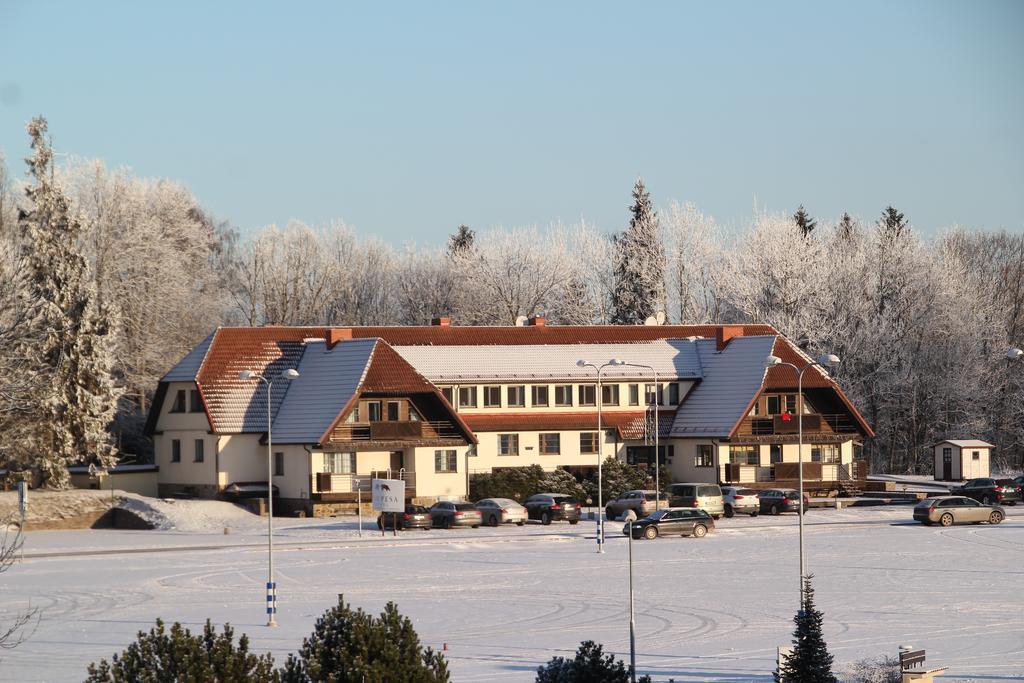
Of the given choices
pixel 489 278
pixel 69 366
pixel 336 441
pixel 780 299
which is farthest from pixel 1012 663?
pixel 489 278

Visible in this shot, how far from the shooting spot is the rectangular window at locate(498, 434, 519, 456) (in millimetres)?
77750

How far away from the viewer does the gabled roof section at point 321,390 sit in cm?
7169

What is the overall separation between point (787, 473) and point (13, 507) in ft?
127

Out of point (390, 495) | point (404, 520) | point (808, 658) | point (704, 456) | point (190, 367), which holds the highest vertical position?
point (190, 367)

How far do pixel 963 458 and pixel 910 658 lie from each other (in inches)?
2356

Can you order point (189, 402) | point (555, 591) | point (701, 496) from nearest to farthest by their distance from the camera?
point (555, 591) → point (701, 496) → point (189, 402)

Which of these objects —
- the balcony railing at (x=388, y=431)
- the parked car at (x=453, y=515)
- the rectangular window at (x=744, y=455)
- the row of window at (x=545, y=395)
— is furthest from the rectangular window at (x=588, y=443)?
the parked car at (x=453, y=515)

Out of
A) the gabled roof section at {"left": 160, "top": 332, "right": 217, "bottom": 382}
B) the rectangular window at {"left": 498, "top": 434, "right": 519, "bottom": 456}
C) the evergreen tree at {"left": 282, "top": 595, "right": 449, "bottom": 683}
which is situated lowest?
the evergreen tree at {"left": 282, "top": 595, "right": 449, "bottom": 683}

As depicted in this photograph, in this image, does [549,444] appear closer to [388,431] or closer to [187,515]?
[388,431]

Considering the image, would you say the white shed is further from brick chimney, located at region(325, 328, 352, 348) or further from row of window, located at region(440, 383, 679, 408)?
brick chimney, located at region(325, 328, 352, 348)

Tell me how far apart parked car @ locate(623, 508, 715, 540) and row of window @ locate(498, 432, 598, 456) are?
1799 centimetres

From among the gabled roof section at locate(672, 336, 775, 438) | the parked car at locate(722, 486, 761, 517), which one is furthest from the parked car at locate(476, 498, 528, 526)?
the gabled roof section at locate(672, 336, 775, 438)

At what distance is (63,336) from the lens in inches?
2771

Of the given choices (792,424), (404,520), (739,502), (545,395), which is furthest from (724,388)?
(404,520)
